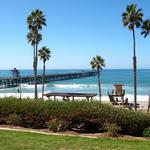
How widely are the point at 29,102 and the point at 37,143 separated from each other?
4.54 metres

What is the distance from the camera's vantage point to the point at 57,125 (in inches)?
549

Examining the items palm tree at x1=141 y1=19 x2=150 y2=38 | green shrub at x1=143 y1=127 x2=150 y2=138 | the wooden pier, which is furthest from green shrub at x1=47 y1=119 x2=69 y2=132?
the wooden pier

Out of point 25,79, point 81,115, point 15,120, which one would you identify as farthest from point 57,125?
point 25,79

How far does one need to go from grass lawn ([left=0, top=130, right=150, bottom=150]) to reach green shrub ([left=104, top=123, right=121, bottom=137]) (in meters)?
0.82

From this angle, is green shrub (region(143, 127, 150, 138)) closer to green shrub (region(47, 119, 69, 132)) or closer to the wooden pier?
green shrub (region(47, 119, 69, 132))

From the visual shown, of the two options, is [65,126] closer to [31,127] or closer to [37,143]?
[31,127]

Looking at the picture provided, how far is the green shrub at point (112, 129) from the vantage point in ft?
42.8

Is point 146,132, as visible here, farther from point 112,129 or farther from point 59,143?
point 59,143

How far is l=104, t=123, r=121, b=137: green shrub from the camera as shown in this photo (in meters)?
13.0

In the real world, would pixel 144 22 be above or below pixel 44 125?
above

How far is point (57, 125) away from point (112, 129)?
2.10 metres

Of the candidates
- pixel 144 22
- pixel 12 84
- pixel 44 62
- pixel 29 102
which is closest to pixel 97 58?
pixel 44 62

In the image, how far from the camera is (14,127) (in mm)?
14750

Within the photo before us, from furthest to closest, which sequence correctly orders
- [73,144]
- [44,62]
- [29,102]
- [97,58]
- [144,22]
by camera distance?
[44,62], [97,58], [144,22], [29,102], [73,144]
